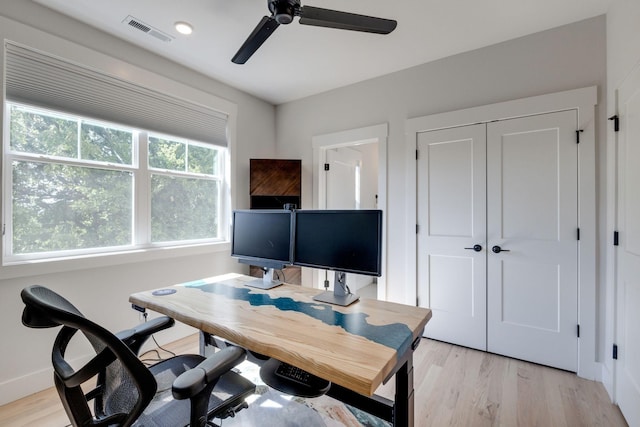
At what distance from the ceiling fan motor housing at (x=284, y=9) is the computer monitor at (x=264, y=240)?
3.52 ft

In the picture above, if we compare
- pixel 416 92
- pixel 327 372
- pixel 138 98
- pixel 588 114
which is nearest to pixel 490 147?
pixel 588 114

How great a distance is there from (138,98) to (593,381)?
4279mm

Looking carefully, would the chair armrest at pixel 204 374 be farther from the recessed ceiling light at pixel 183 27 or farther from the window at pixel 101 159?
the recessed ceiling light at pixel 183 27

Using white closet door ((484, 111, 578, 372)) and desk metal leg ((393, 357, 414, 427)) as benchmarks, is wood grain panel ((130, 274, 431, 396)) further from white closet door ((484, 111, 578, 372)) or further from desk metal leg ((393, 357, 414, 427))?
white closet door ((484, 111, 578, 372))

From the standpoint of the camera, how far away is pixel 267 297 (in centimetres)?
160

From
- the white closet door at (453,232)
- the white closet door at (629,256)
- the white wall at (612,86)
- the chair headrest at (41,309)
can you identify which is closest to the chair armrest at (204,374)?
the chair headrest at (41,309)

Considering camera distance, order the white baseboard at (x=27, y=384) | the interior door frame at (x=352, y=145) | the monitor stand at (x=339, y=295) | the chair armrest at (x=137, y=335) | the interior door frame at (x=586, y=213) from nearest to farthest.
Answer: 1. the chair armrest at (x=137, y=335)
2. the monitor stand at (x=339, y=295)
3. the white baseboard at (x=27, y=384)
4. the interior door frame at (x=586, y=213)
5. the interior door frame at (x=352, y=145)

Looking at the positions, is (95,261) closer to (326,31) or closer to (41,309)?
(41,309)

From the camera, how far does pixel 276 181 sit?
3.47 meters

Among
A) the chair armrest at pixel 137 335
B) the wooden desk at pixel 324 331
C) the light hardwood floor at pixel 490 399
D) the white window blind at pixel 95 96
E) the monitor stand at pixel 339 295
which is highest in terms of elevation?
the white window blind at pixel 95 96

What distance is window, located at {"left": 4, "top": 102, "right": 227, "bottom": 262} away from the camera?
202 centimetres

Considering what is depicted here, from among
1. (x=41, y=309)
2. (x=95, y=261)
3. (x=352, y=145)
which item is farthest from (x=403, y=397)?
(x=352, y=145)

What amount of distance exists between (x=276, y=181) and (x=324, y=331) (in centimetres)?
253

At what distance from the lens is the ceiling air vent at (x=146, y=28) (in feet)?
7.16
